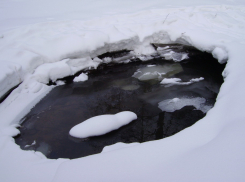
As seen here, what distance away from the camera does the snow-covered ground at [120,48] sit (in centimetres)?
190

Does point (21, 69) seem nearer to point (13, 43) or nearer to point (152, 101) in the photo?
point (13, 43)

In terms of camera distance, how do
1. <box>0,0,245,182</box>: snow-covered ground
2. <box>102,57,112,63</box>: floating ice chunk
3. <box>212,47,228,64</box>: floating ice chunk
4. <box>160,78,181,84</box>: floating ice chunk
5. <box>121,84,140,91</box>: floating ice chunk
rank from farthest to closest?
<box>102,57,112,63</box>: floating ice chunk
<box>160,78,181,84</box>: floating ice chunk
<box>121,84,140,91</box>: floating ice chunk
<box>212,47,228,64</box>: floating ice chunk
<box>0,0,245,182</box>: snow-covered ground

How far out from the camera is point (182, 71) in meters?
6.17

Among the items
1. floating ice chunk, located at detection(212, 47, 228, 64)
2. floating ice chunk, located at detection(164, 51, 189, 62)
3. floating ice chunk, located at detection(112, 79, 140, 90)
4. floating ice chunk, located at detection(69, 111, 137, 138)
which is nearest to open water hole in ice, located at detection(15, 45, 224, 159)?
floating ice chunk, located at detection(112, 79, 140, 90)

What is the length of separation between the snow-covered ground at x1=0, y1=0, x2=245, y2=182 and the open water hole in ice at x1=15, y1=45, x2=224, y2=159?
39 centimetres

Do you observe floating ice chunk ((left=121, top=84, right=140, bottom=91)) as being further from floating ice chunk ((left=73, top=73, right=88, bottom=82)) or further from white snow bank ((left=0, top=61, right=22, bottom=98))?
white snow bank ((left=0, top=61, right=22, bottom=98))

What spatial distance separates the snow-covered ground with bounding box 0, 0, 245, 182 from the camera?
190 centimetres

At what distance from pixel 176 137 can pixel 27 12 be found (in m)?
10.2

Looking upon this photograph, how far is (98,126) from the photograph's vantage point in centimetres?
378

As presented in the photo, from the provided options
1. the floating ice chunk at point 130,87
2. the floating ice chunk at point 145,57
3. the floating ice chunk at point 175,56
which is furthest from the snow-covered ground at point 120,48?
the floating ice chunk at point 130,87

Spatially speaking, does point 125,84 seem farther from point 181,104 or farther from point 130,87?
point 181,104

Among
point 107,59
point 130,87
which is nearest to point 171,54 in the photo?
point 107,59

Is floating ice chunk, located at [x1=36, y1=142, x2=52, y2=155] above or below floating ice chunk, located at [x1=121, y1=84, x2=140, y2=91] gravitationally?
below

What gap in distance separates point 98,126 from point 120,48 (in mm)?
3835
